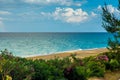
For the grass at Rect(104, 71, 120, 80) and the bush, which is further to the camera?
the grass at Rect(104, 71, 120, 80)

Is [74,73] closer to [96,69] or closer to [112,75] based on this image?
[96,69]

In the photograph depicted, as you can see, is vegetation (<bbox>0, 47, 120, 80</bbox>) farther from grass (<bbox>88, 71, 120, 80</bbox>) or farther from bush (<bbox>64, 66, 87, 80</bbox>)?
grass (<bbox>88, 71, 120, 80</bbox>)

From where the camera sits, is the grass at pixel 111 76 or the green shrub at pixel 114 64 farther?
the green shrub at pixel 114 64

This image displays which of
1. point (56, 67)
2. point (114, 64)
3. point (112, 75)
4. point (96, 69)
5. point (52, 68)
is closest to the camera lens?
point (52, 68)

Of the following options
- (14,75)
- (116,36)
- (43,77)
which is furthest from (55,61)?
(116,36)

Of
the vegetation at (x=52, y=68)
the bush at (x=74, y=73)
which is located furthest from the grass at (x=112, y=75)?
the bush at (x=74, y=73)

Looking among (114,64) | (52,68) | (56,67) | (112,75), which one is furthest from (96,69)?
(52,68)

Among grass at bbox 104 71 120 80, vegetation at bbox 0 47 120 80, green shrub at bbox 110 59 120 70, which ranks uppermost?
vegetation at bbox 0 47 120 80

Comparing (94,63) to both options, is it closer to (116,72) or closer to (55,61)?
(116,72)

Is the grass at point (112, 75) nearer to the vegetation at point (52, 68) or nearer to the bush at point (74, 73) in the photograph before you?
the vegetation at point (52, 68)

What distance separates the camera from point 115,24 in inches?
873

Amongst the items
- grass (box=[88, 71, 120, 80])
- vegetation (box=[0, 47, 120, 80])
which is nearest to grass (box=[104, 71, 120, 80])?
grass (box=[88, 71, 120, 80])

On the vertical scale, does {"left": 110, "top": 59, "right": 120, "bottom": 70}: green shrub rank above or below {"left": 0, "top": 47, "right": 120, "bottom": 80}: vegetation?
below

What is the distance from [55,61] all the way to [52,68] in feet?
3.98
